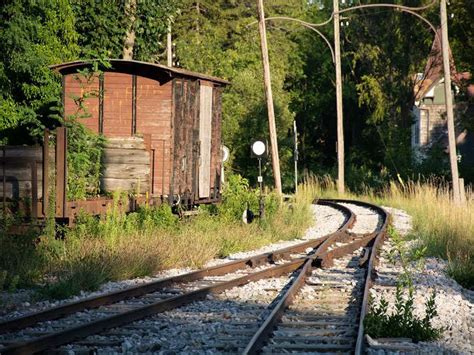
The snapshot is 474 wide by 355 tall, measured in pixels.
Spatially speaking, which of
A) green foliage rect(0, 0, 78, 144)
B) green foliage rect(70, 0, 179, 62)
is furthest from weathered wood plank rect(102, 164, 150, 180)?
green foliage rect(70, 0, 179, 62)

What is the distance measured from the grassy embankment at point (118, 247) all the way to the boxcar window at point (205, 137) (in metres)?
0.95

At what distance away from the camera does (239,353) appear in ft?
24.7

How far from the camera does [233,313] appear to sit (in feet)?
32.8

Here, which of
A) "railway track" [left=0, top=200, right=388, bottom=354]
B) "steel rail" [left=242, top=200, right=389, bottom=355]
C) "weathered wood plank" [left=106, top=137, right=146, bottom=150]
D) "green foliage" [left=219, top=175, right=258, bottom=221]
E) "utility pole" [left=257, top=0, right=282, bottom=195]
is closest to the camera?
"steel rail" [left=242, top=200, right=389, bottom=355]

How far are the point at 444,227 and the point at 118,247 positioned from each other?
8.16 m

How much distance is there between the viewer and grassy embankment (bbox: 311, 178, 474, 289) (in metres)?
14.1

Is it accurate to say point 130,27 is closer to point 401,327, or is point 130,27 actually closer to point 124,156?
point 124,156

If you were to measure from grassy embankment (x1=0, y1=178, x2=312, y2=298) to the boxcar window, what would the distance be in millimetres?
950

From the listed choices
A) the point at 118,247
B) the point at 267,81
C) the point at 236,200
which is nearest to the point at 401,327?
the point at 118,247

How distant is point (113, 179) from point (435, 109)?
39.3 m

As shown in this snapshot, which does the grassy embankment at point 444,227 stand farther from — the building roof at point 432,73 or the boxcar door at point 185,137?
the building roof at point 432,73

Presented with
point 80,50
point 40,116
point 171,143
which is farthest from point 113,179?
point 80,50

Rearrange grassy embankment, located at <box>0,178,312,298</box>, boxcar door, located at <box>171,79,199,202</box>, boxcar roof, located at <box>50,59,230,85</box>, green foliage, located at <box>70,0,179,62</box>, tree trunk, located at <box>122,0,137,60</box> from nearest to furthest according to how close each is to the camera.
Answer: grassy embankment, located at <box>0,178,312,298</box> → boxcar roof, located at <box>50,59,230,85</box> → boxcar door, located at <box>171,79,199,202</box> → green foliage, located at <box>70,0,179,62</box> → tree trunk, located at <box>122,0,137,60</box>

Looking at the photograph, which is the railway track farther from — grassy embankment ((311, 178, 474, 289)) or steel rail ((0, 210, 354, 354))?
grassy embankment ((311, 178, 474, 289))
